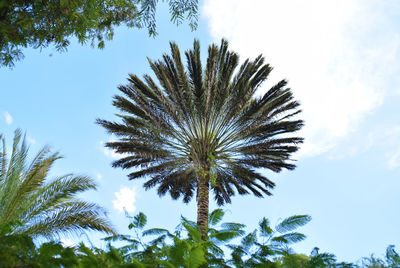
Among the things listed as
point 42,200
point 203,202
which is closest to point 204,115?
point 203,202

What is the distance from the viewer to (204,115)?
10.4 metres

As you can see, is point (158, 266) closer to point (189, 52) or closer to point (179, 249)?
point (179, 249)

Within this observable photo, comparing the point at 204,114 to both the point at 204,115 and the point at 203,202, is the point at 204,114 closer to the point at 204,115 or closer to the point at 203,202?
the point at 204,115

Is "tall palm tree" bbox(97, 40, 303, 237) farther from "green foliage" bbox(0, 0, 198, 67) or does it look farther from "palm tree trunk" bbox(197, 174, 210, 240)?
"green foliage" bbox(0, 0, 198, 67)

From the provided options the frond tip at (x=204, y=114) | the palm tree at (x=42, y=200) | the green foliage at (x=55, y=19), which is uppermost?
the frond tip at (x=204, y=114)

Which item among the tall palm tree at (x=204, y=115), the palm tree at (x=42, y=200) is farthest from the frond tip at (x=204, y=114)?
the palm tree at (x=42, y=200)

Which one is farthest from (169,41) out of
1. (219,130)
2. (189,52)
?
(219,130)

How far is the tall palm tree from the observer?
10227mm

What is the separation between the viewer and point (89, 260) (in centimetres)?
154

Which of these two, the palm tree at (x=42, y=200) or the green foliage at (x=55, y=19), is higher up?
the green foliage at (x=55, y=19)

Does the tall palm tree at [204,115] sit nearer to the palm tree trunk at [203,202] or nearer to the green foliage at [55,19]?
the palm tree trunk at [203,202]

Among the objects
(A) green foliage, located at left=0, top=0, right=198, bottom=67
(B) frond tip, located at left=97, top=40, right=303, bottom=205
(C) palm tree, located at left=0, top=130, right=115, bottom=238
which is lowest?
(C) palm tree, located at left=0, top=130, right=115, bottom=238

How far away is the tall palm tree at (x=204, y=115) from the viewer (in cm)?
1023

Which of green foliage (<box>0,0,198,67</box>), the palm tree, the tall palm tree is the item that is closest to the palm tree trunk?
the tall palm tree
